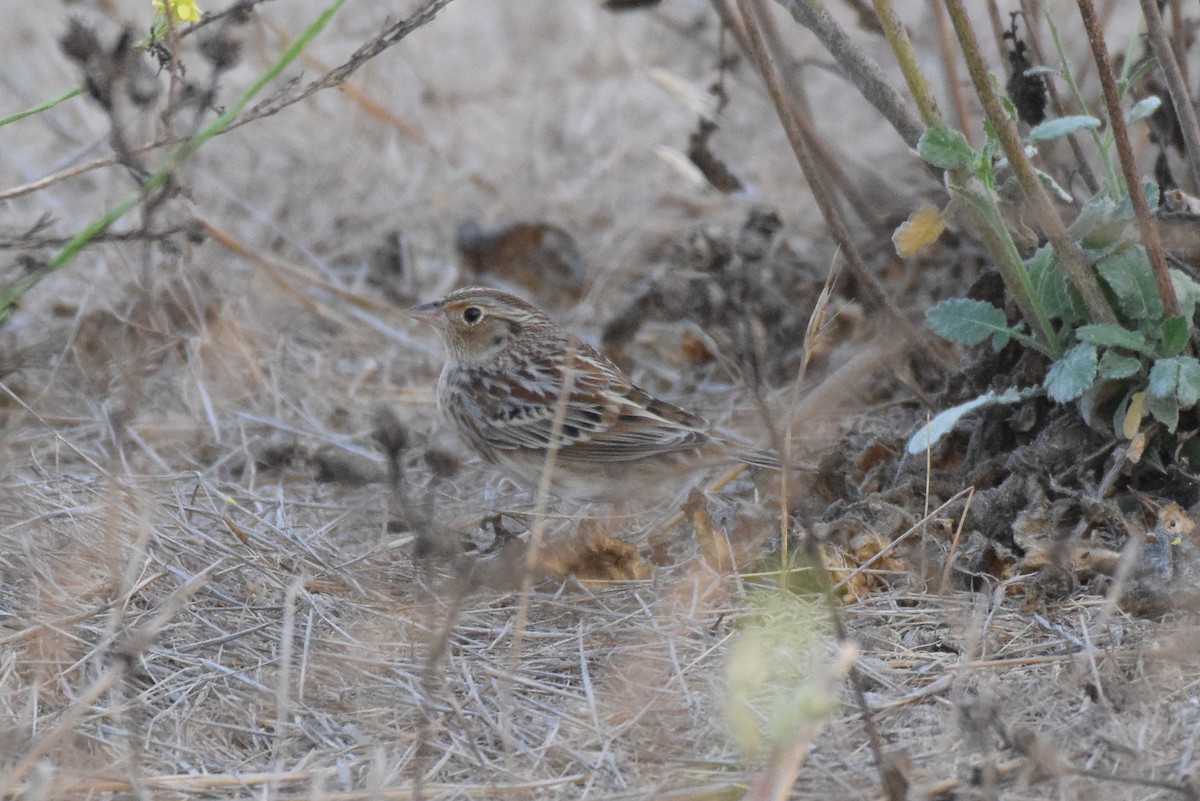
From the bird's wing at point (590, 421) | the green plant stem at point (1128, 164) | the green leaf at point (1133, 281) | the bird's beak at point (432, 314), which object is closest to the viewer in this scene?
the green plant stem at point (1128, 164)

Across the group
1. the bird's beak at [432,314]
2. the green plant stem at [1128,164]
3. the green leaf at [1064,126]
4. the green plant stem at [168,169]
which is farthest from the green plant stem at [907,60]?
the bird's beak at [432,314]

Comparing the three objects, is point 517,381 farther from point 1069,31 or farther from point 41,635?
point 1069,31

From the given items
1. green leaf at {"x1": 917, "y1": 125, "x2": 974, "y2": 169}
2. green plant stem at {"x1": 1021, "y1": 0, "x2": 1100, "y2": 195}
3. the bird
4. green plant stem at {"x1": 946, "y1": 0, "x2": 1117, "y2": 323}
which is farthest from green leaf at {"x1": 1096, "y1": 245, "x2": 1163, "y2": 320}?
the bird

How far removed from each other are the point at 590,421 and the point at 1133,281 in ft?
5.96

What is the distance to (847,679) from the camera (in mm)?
3203

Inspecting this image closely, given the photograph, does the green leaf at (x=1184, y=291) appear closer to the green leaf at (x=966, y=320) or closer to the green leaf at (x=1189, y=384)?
the green leaf at (x=1189, y=384)

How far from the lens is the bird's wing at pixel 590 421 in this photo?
4.52 meters

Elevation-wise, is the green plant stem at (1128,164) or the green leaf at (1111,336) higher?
the green plant stem at (1128,164)

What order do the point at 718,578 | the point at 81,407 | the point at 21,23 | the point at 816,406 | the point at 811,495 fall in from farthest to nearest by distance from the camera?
the point at 21,23
the point at 81,407
the point at 816,406
the point at 811,495
the point at 718,578

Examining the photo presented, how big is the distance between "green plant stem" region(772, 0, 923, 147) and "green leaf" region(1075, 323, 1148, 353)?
0.74 metres

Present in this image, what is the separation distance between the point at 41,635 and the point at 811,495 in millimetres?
2307

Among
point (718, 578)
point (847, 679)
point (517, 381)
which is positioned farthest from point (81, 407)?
point (847, 679)

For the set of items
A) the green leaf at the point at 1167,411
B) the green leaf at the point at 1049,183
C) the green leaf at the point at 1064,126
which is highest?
the green leaf at the point at 1064,126

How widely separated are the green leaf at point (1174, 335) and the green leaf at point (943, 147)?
73cm
